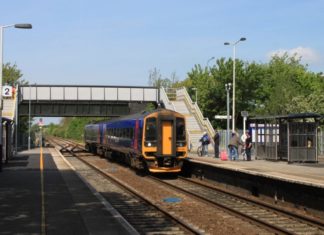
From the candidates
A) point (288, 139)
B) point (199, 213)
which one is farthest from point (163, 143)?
point (199, 213)

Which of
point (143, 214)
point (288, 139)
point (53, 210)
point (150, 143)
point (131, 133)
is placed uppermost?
point (131, 133)

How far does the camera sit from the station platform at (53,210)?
9656 millimetres

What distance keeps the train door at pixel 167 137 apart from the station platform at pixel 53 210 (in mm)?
4888

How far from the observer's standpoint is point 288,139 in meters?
23.3

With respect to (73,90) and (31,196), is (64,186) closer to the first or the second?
(31,196)

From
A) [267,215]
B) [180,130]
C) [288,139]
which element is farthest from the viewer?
[288,139]

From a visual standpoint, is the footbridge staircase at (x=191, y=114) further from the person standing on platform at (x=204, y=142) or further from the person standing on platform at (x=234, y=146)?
the person standing on platform at (x=234, y=146)

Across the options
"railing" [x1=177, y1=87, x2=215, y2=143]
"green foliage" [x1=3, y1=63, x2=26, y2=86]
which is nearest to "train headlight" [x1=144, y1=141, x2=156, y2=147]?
"railing" [x1=177, y1=87, x2=215, y2=143]

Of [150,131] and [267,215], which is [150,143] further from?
[267,215]

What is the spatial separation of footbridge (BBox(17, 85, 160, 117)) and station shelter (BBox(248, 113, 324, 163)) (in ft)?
93.5

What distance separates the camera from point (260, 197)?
53.0 feet

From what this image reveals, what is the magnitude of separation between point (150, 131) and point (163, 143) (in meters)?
0.78

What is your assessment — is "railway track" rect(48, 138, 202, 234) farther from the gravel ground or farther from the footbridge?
the footbridge

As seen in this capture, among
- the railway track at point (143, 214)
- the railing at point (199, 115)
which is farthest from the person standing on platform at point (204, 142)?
the railing at point (199, 115)
